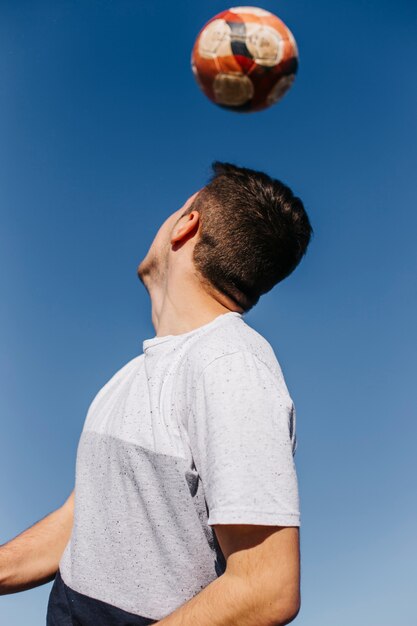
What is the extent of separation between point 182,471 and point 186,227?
169 cm

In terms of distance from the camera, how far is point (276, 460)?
7.59ft

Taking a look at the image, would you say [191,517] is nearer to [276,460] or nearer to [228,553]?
[228,553]

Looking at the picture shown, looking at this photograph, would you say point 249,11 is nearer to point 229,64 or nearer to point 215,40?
point 215,40

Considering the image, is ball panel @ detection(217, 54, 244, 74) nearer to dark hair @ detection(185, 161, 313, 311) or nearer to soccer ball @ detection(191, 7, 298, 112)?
soccer ball @ detection(191, 7, 298, 112)

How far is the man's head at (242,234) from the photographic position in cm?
353

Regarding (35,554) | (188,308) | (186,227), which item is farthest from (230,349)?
(35,554)

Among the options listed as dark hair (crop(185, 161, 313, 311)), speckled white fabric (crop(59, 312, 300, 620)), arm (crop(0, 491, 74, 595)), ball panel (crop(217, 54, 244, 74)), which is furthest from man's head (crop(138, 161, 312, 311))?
arm (crop(0, 491, 74, 595))

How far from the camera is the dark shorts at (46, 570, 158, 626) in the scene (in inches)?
103

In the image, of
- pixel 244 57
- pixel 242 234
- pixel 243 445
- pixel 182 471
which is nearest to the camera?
pixel 243 445

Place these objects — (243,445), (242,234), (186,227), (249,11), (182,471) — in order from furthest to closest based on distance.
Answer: (249,11), (186,227), (242,234), (182,471), (243,445)

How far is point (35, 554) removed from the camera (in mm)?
3412

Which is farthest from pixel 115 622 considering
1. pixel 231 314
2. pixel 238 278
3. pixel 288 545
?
pixel 238 278

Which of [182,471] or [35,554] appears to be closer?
[182,471]

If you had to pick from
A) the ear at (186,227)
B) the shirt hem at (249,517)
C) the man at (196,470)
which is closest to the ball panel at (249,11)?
the man at (196,470)
